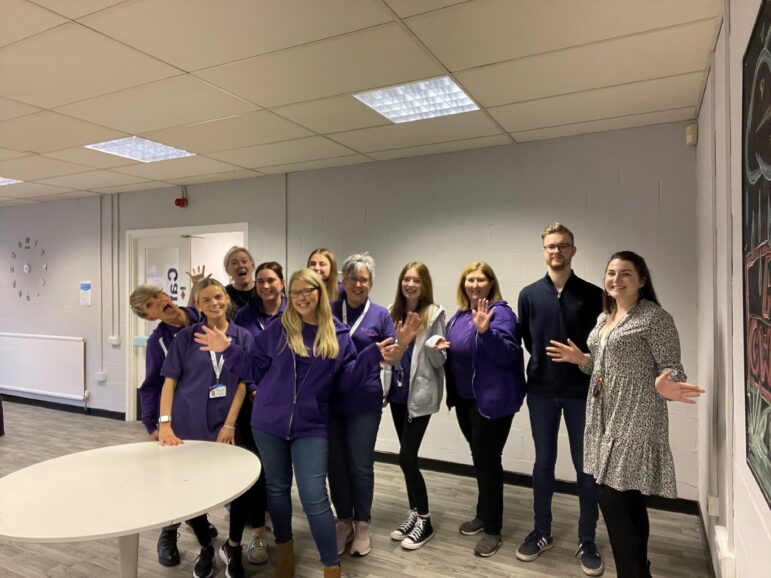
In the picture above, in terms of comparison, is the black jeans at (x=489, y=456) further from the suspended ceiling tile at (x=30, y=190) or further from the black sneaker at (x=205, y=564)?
the suspended ceiling tile at (x=30, y=190)

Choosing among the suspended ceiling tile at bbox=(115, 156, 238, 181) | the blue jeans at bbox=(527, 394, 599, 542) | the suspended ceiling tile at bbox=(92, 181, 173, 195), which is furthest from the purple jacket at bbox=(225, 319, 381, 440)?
Result: the suspended ceiling tile at bbox=(92, 181, 173, 195)

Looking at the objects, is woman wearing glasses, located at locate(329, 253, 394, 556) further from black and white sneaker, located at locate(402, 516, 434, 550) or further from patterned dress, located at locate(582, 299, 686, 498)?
patterned dress, located at locate(582, 299, 686, 498)

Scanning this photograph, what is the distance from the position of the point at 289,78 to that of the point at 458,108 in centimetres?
105

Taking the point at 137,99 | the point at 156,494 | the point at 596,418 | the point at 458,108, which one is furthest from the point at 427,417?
the point at 137,99

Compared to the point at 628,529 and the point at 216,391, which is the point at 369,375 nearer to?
the point at 216,391

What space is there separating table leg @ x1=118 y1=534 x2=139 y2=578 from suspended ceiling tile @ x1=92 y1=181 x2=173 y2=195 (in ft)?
13.1

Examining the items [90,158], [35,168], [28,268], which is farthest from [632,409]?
[28,268]

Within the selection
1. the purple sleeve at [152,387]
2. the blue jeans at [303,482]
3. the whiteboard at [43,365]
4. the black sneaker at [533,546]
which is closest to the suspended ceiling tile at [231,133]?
the purple sleeve at [152,387]

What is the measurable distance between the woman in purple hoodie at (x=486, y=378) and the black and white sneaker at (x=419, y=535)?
0.28 m

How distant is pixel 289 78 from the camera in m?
2.39

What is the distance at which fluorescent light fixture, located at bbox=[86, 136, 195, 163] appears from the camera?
141 inches

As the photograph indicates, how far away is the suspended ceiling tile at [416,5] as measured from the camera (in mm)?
1754

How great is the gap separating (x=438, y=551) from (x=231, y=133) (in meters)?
2.90

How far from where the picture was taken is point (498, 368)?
2496 mm
